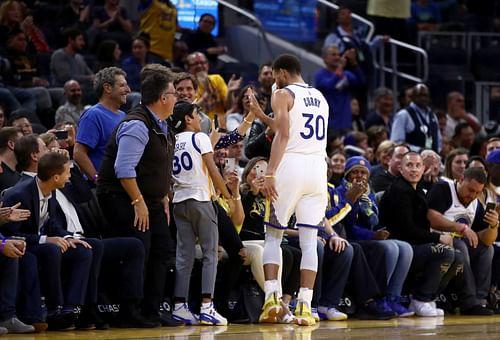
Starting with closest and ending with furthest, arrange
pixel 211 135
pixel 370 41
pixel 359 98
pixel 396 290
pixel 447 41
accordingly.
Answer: pixel 211 135 < pixel 396 290 < pixel 359 98 < pixel 370 41 < pixel 447 41

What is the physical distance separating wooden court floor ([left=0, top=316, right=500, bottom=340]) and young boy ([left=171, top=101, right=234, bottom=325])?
266 mm

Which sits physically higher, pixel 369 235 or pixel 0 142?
pixel 0 142

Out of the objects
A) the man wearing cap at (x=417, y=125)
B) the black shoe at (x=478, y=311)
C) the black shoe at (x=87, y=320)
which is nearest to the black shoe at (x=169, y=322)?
the black shoe at (x=87, y=320)

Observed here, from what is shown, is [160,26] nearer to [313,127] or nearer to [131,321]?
[313,127]

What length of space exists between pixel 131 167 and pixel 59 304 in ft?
3.78

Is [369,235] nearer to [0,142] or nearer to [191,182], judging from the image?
[191,182]

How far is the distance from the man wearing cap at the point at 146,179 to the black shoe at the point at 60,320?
75 centimetres

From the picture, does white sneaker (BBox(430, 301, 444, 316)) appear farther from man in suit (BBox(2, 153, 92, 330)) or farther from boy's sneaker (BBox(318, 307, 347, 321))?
man in suit (BBox(2, 153, 92, 330))

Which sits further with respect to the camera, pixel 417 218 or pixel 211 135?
pixel 417 218

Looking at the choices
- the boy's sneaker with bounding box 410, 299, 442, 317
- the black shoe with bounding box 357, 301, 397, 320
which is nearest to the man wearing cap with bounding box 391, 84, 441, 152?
the boy's sneaker with bounding box 410, 299, 442, 317

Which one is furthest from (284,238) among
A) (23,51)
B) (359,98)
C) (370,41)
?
(370,41)

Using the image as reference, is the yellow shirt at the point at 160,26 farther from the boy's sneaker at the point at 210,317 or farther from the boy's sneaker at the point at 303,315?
the boy's sneaker at the point at 303,315

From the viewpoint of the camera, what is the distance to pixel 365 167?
11.3 meters

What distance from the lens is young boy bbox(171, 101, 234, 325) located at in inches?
380
